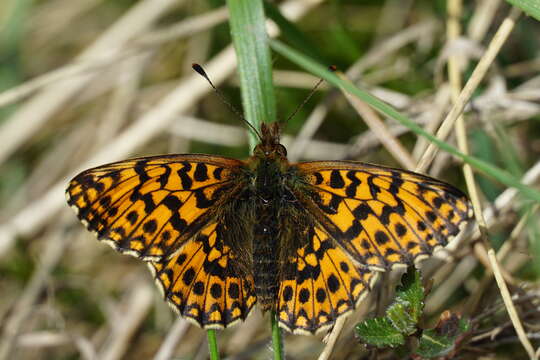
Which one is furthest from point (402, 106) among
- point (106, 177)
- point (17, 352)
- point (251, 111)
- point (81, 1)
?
point (81, 1)

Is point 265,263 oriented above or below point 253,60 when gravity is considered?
below

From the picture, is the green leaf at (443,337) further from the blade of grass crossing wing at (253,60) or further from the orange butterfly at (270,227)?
the blade of grass crossing wing at (253,60)

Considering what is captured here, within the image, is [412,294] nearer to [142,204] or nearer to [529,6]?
[142,204]

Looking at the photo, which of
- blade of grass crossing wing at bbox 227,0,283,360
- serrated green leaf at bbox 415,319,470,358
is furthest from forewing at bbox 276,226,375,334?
blade of grass crossing wing at bbox 227,0,283,360

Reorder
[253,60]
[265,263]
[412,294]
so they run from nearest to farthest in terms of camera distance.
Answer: [412,294], [265,263], [253,60]

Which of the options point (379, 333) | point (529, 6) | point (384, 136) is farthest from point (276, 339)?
point (529, 6)

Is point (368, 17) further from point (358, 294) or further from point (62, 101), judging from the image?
point (358, 294)

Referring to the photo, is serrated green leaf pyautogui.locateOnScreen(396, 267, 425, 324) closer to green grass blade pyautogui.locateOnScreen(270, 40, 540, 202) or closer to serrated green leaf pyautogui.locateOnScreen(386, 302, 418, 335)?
serrated green leaf pyautogui.locateOnScreen(386, 302, 418, 335)
